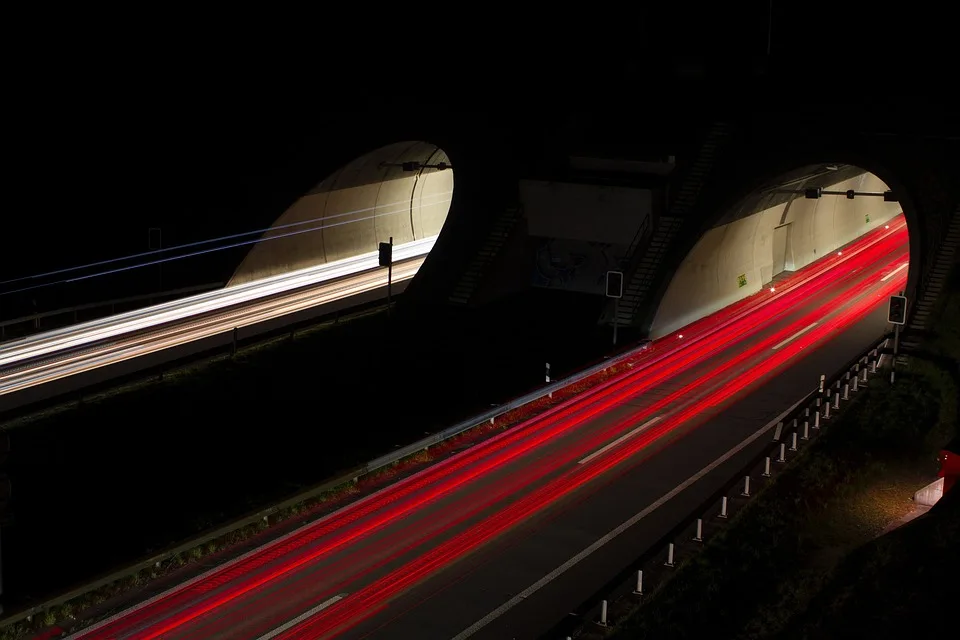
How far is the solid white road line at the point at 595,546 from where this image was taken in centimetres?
1608

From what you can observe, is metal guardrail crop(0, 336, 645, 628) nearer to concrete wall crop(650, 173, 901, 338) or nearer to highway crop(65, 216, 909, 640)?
highway crop(65, 216, 909, 640)

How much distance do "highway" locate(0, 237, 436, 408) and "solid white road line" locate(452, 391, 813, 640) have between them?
532 inches

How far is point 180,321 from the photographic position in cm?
3184

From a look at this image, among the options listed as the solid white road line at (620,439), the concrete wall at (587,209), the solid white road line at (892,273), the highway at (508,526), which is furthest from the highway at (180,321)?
the solid white road line at (892,273)

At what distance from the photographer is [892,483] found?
2162 cm

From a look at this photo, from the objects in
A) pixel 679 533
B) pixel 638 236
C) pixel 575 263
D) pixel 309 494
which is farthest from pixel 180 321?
pixel 679 533

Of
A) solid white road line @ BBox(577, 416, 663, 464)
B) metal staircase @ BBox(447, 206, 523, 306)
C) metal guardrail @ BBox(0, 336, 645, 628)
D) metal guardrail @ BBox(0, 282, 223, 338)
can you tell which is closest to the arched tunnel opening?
metal guardrail @ BBox(0, 336, 645, 628)

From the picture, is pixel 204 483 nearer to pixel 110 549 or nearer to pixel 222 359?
pixel 110 549

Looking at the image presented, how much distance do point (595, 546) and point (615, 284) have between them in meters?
11.3

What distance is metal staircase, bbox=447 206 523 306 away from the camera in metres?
33.6

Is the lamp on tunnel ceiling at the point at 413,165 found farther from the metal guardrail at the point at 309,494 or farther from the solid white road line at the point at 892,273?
the solid white road line at the point at 892,273

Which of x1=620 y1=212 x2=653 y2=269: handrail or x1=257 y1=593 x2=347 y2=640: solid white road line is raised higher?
x1=620 y1=212 x2=653 y2=269: handrail

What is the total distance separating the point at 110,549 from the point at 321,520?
3164 millimetres

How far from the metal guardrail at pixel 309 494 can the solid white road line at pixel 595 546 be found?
445 centimetres
